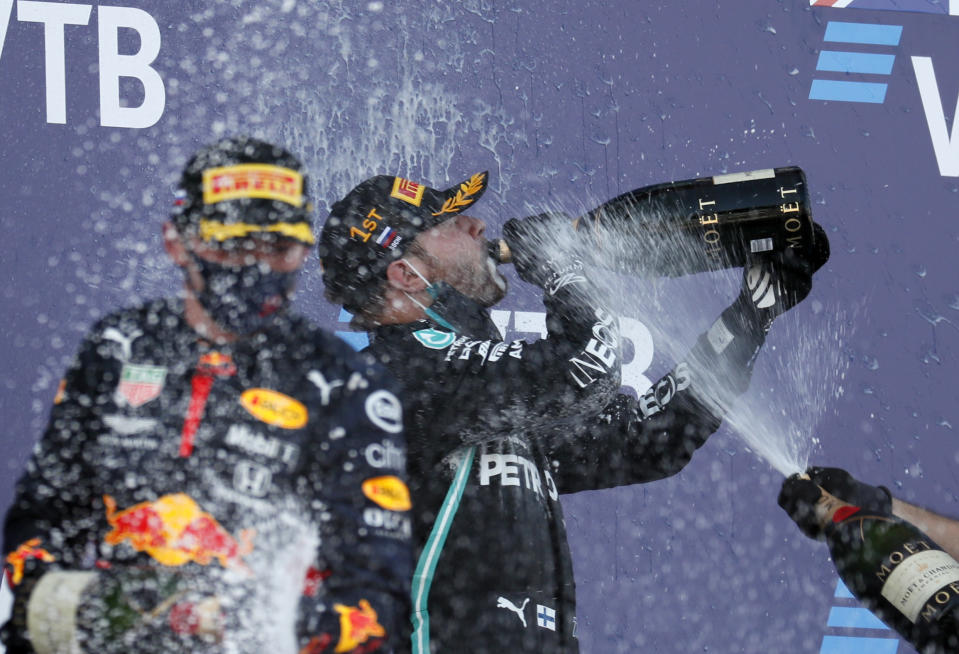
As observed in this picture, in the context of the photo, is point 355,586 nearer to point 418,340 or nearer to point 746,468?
point 418,340

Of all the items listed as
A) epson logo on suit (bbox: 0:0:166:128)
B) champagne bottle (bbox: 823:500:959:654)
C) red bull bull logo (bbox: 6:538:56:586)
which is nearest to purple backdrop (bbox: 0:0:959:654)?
epson logo on suit (bbox: 0:0:166:128)

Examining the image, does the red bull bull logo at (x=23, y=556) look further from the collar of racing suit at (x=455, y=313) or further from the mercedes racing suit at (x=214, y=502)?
the collar of racing suit at (x=455, y=313)

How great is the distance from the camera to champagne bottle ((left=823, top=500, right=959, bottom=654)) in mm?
2158

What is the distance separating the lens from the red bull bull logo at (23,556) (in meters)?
1.45

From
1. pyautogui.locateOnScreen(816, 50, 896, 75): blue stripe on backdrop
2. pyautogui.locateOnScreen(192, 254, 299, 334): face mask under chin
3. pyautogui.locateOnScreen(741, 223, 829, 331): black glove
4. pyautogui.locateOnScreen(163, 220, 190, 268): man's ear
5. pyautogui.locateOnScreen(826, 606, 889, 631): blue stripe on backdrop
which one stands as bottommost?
pyautogui.locateOnScreen(826, 606, 889, 631): blue stripe on backdrop

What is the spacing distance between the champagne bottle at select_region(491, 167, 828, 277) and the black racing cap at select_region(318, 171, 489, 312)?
9.6 inches

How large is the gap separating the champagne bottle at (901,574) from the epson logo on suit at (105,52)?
176 centimetres

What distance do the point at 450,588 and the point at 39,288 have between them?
122 cm

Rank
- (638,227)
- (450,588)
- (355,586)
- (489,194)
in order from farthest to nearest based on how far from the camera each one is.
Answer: (489,194) < (638,227) < (450,588) < (355,586)

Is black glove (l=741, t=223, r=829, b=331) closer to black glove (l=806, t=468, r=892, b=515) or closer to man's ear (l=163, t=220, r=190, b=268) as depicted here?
black glove (l=806, t=468, r=892, b=515)

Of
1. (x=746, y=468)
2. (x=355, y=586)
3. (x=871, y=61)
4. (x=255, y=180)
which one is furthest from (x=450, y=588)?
(x=871, y=61)

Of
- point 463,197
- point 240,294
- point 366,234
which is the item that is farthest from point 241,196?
point 463,197

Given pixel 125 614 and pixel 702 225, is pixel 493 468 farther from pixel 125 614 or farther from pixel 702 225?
pixel 125 614

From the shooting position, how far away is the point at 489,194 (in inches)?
119
